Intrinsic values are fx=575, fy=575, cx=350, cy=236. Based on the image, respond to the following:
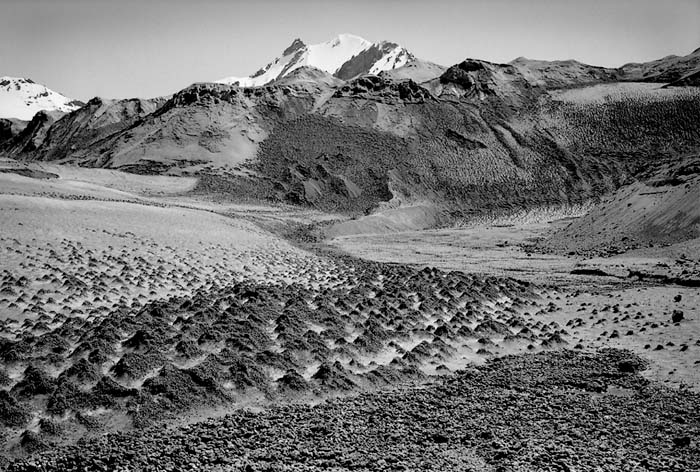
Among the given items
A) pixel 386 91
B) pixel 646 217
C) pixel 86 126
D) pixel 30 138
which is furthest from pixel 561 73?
pixel 30 138

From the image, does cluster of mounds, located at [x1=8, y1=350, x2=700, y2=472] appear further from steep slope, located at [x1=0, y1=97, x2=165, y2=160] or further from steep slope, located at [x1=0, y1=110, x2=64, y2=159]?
steep slope, located at [x1=0, y1=110, x2=64, y2=159]

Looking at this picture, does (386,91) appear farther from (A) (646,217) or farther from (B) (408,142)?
(A) (646,217)

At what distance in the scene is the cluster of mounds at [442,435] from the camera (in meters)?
7.53

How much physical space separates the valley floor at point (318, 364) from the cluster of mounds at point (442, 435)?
0.03 meters

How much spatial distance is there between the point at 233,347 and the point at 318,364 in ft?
5.81

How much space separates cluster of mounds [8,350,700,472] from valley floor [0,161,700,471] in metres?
0.03

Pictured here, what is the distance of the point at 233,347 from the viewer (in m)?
11.6

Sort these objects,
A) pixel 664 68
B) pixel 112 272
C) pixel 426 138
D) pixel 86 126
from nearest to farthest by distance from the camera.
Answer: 1. pixel 112 272
2. pixel 426 138
3. pixel 664 68
4. pixel 86 126

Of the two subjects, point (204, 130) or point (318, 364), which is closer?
point (318, 364)

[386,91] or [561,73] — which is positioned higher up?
[561,73]

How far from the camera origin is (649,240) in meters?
29.1

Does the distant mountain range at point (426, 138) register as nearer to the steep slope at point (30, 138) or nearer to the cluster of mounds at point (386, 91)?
the cluster of mounds at point (386, 91)

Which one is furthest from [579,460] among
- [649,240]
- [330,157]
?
[330,157]

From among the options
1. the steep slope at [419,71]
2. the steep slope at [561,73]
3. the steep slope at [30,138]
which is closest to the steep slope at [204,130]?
the steep slope at [419,71]
